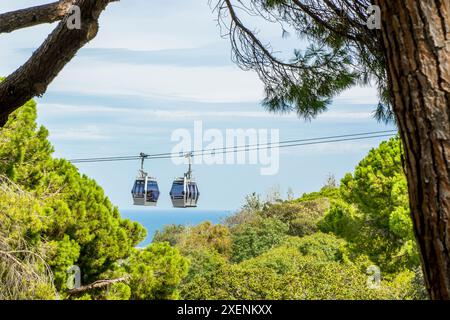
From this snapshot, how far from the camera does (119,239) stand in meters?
6.05

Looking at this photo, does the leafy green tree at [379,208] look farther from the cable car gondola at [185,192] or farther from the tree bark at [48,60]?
the tree bark at [48,60]

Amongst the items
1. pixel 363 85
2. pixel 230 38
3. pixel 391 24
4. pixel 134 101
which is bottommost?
pixel 391 24

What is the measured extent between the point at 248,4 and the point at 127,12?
8988 mm

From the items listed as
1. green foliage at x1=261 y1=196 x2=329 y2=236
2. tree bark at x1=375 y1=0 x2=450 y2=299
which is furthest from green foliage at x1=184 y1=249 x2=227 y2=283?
tree bark at x1=375 y1=0 x2=450 y2=299

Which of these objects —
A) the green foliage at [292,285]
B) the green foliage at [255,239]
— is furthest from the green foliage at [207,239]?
the green foliage at [292,285]

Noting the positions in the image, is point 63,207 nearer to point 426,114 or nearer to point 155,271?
point 155,271

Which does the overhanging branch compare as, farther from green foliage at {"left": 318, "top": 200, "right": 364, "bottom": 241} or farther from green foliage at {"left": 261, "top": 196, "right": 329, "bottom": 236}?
green foliage at {"left": 261, "top": 196, "right": 329, "bottom": 236}

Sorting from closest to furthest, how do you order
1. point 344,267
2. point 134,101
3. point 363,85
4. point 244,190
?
1. point 363,85
2. point 344,267
3. point 244,190
4. point 134,101

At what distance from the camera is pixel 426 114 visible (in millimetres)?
985

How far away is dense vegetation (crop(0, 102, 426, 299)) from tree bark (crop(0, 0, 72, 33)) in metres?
1.39

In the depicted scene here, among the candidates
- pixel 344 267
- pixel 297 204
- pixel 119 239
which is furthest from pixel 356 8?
pixel 297 204

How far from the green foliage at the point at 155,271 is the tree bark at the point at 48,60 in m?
4.21
